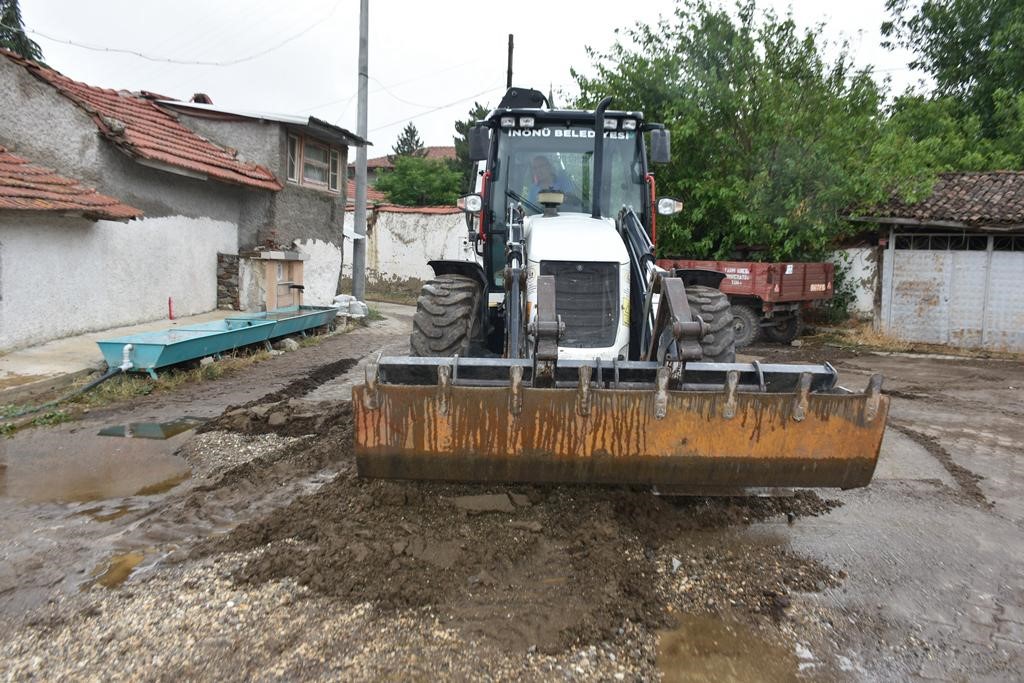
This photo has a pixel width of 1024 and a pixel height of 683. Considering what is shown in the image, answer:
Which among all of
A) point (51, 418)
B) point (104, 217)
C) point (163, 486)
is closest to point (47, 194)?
point (104, 217)

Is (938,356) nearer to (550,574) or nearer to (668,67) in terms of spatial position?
(668,67)

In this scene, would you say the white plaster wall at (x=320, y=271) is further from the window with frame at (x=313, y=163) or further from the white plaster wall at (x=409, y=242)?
the white plaster wall at (x=409, y=242)

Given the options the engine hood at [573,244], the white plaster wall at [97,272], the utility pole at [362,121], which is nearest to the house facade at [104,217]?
the white plaster wall at [97,272]

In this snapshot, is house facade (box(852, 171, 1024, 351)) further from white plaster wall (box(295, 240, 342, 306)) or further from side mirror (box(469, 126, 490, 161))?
side mirror (box(469, 126, 490, 161))

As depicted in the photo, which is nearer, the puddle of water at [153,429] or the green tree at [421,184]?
the puddle of water at [153,429]

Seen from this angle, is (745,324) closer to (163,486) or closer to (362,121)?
(362,121)

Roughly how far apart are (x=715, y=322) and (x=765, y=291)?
8.46 meters

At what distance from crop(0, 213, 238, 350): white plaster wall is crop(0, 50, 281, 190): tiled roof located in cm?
103

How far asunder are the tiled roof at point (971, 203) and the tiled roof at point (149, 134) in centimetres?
1222

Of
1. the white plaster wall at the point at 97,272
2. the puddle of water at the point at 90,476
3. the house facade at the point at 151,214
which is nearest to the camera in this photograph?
the puddle of water at the point at 90,476

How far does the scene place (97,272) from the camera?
35.6 ft

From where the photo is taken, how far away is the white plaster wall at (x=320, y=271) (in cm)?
1566

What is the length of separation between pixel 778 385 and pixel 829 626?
135 centimetres

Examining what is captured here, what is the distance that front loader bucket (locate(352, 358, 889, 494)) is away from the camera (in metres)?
3.90
